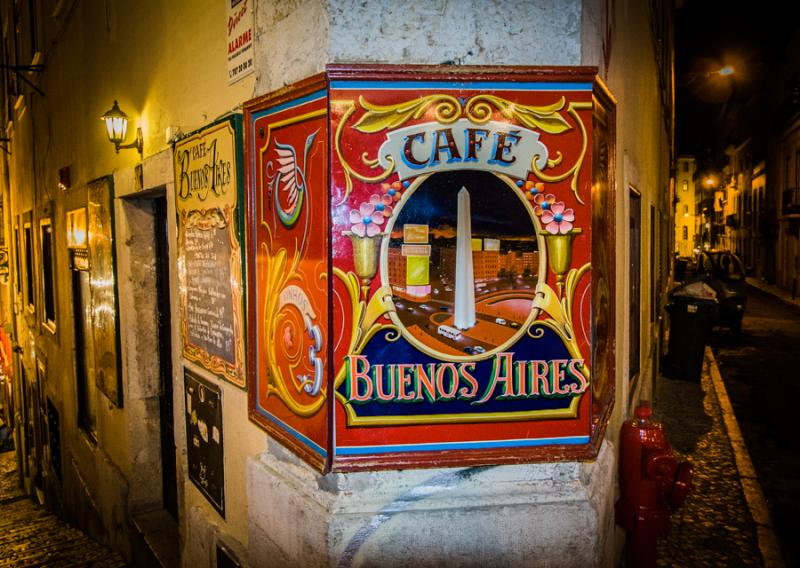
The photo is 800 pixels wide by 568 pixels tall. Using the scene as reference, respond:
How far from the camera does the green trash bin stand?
10109mm

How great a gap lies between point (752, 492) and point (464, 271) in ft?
15.9

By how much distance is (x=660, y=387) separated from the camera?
9.90 m

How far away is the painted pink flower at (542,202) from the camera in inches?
112

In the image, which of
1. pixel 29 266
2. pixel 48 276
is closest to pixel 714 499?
pixel 48 276

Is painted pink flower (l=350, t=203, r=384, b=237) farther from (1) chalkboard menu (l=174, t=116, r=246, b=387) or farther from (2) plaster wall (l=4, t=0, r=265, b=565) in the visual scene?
(2) plaster wall (l=4, t=0, r=265, b=565)

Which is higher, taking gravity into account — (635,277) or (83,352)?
(635,277)

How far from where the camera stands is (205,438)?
4.43 metres

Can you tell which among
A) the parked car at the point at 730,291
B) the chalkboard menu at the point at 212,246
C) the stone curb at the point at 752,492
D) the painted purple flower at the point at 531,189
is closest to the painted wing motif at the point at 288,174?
the chalkboard menu at the point at 212,246

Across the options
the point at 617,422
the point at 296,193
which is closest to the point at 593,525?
the point at 617,422

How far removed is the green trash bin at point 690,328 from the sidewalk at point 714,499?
116 cm

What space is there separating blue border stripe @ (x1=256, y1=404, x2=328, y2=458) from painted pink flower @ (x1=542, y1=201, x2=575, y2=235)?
1.58 metres

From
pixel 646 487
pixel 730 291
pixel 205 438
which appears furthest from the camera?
pixel 730 291

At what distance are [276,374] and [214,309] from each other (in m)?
1.10

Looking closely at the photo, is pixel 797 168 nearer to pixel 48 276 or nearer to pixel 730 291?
pixel 730 291
